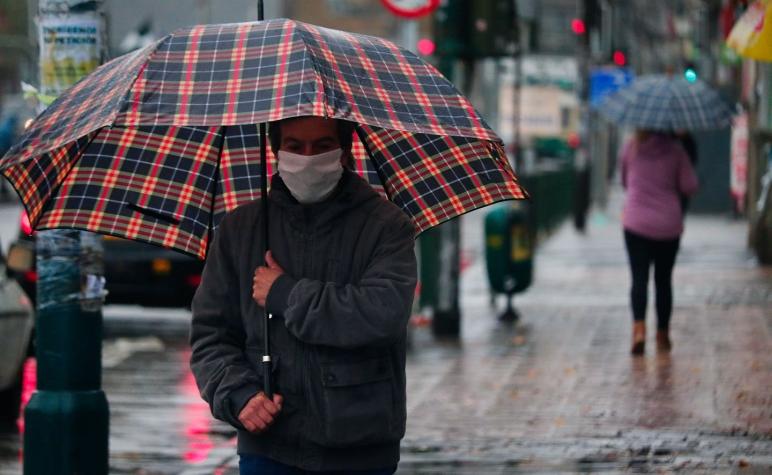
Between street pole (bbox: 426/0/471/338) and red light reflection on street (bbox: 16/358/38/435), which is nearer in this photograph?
red light reflection on street (bbox: 16/358/38/435)

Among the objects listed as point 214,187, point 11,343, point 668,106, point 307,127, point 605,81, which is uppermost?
point 307,127

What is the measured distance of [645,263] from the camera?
1161cm

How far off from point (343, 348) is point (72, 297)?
9.45ft

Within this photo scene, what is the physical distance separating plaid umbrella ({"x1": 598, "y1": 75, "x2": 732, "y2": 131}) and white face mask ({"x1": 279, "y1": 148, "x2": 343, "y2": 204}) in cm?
730

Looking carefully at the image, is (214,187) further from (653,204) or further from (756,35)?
(653,204)

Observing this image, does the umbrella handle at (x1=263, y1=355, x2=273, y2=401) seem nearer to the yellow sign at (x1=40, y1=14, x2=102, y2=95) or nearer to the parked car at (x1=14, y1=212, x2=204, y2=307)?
the yellow sign at (x1=40, y1=14, x2=102, y2=95)

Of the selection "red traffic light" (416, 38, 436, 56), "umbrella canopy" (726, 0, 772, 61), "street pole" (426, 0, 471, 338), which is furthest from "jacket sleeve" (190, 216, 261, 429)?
"red traffic light" (416, 38, 436, 56)

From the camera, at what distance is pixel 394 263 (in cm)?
439

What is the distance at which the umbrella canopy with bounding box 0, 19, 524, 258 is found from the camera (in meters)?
4.23

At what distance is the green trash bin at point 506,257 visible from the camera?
1475 centimetres

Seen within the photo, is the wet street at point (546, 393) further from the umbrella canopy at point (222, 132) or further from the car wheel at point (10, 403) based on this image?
the umbrella canopy at point (222, 132)

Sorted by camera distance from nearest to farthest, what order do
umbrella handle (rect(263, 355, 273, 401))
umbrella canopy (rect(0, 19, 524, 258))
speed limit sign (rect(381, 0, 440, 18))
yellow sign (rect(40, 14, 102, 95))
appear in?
umbrella canopy (rect(0, 19, 524, 258)) → umbrella handle (rect(263, 355, 273, 401)) → yellow sign (rect(40, 14, 102, 95)) → speed limit sign (rect(381, 0, 440, 18))

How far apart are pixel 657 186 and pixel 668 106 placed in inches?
28.4

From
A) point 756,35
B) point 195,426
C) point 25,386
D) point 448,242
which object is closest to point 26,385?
point 25,386
